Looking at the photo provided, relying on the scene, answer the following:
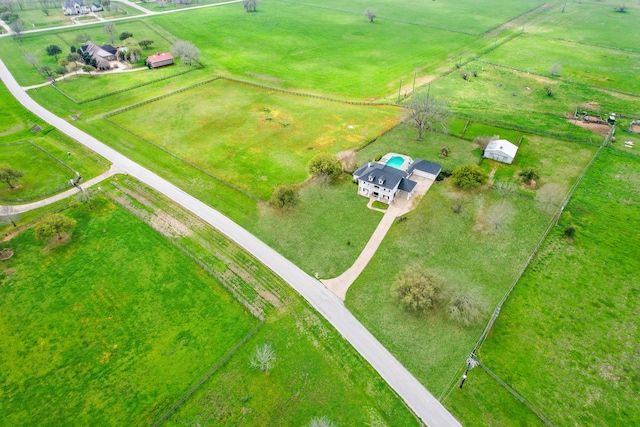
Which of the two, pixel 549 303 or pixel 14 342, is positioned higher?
pixel 549 303

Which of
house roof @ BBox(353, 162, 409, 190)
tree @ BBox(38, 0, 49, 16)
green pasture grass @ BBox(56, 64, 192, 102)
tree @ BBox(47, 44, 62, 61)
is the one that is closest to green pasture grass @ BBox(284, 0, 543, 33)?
green pasture grass @ BBox(56, 64, 192, 102)

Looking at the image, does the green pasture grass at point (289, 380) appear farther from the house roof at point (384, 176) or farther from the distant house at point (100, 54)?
the distant house at point (100, 54)

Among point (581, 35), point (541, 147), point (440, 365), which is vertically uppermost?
point (581, 35)

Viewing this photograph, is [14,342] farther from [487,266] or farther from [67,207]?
[487,266]

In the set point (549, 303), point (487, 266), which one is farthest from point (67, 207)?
point (549, 303)

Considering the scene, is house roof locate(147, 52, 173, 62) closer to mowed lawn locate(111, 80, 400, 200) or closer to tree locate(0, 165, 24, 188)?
mowed lawn locate(111, 80, 400, 200)

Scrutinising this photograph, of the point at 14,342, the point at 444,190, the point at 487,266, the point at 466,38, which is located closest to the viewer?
the point at 14,342
